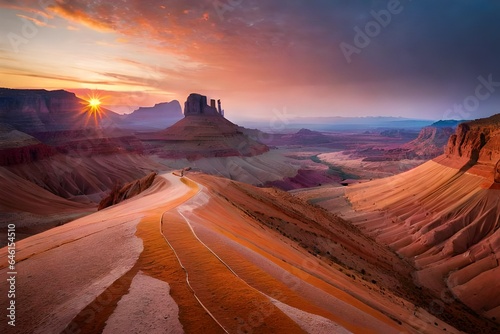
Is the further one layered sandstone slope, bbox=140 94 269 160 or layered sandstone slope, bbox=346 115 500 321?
layered sandstone slope, bbox=140 94 269 160

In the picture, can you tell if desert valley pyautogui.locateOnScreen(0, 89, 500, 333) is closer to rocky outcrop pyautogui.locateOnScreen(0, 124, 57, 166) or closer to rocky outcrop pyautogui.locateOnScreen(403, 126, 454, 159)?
rocky outcrop pyautogui.locateOnScreen(0, 124, 57, 166)

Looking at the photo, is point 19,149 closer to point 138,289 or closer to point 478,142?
point 138,289

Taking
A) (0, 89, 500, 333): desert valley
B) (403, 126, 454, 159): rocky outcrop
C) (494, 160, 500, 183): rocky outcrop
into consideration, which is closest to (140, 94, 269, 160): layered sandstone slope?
(0, 89, 500, 333): desert valley

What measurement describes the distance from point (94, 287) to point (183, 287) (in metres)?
2.24

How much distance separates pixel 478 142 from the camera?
42.7 meters

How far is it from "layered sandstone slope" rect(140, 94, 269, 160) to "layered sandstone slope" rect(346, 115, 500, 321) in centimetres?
6405

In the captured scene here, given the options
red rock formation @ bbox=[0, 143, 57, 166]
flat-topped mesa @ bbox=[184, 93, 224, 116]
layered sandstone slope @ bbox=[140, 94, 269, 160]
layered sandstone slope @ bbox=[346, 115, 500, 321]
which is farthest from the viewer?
flat-topped mesa @ bbox=[184, 93, 224, 116]

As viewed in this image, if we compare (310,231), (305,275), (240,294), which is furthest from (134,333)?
(310,231)

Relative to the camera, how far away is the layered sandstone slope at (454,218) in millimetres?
25922

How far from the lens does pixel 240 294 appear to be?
7.23 meters

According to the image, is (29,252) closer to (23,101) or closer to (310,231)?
(310,231)

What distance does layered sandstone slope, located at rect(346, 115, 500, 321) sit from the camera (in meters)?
25.9

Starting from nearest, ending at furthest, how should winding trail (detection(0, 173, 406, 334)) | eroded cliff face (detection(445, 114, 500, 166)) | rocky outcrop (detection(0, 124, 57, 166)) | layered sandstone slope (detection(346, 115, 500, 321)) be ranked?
winding trail (detection(0, 173, 406, 334))
layered sandstone slope (detection(346, 115, 500, 321))
eroded cliff face (detection(445, 114, 500, 166))
rocky outcrop (detection(0, 124, 57, 166))

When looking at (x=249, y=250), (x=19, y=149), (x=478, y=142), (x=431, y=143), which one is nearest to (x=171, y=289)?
(x=249, y=250)
